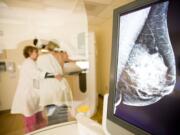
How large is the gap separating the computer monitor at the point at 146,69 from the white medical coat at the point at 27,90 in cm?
123

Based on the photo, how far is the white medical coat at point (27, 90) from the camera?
1.51m

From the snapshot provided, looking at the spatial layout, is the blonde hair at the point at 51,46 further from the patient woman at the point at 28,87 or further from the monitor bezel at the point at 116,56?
the monitor bezel at the point at 116,56

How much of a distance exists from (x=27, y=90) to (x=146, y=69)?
4.71 feet

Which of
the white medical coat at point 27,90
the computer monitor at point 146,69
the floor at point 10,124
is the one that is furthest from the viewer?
the floor at point 10,124

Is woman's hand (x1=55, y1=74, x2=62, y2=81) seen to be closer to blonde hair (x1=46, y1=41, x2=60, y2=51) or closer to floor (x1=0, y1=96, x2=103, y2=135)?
blonde hair (x1=46, y1=41, x2=60, y2=51)

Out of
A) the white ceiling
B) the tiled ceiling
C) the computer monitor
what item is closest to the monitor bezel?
the computer monitor

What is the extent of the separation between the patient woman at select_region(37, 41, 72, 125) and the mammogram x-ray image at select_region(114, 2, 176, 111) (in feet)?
4.07

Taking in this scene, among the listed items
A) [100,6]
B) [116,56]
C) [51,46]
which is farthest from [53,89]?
[100,6]

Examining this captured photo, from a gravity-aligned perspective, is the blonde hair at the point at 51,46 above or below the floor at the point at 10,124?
above

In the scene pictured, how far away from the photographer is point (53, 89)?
1.63 metres

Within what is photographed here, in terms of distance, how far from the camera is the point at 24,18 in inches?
59.9

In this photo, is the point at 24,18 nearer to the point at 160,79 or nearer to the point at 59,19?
the point at 59,19

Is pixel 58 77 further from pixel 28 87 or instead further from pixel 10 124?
pixel 10 124

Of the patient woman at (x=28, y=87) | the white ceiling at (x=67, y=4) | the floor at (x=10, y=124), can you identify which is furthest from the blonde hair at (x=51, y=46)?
the floor at (x=10, y=124)
